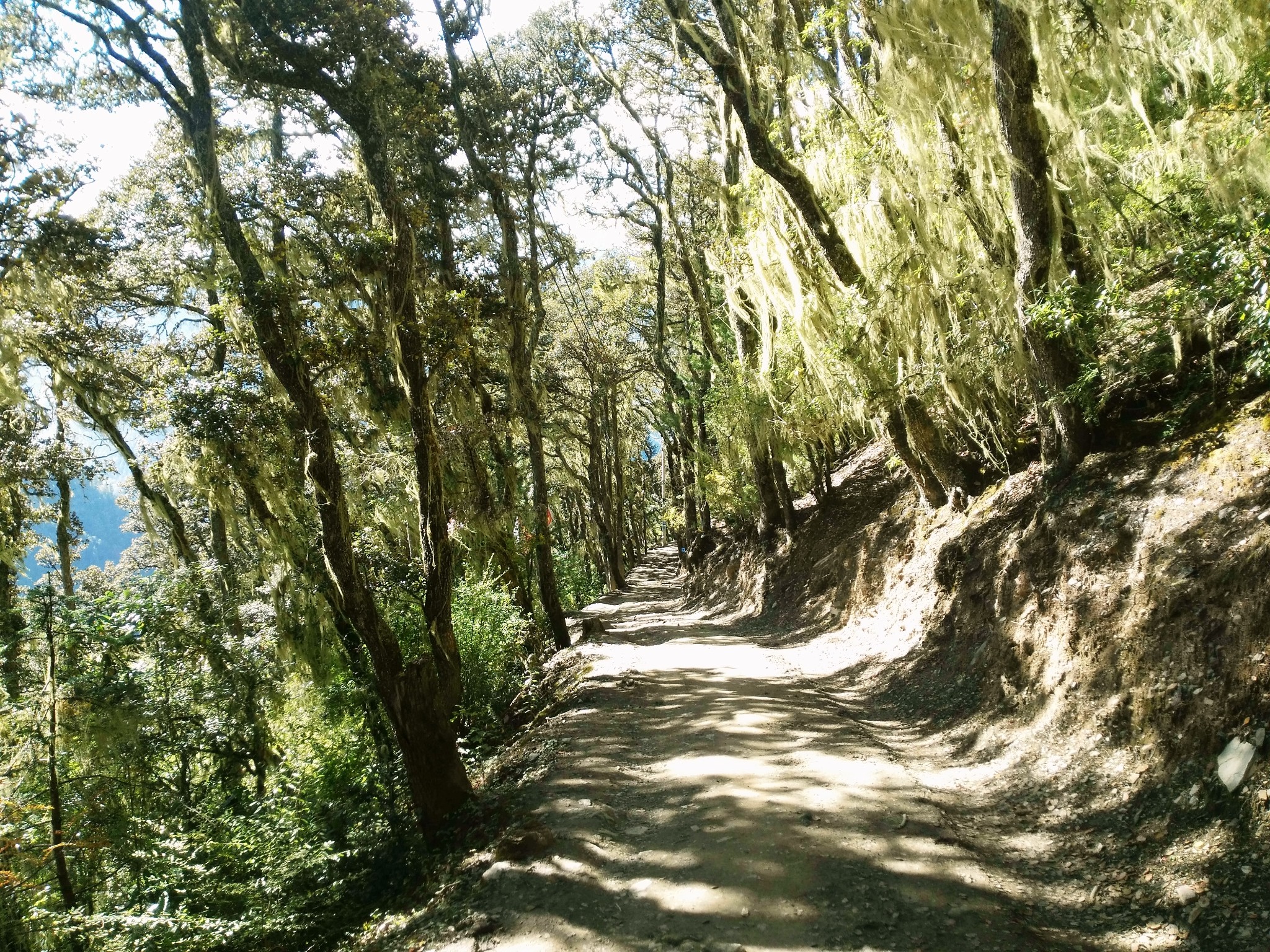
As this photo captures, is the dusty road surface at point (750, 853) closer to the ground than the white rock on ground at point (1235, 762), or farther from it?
closer to the ground

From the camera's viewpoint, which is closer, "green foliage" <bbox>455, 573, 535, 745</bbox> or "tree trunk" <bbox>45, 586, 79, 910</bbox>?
"tree trunk" <bbox>45, 586, 79, 910</bbox>

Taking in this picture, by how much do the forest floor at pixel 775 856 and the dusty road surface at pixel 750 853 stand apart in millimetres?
12

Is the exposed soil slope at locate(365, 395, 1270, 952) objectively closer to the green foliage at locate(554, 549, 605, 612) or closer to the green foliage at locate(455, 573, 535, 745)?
the green foliage at locate(455, 573, 535, 745)

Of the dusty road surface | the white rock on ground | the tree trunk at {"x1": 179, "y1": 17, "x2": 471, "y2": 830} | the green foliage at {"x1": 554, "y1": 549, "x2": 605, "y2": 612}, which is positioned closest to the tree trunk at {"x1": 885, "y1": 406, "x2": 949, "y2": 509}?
the dusty road surface

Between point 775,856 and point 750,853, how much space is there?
0.15 meters

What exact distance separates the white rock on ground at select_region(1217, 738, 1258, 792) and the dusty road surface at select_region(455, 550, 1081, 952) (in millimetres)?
1013

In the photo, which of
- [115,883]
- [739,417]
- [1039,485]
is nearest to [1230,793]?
[1039,485]

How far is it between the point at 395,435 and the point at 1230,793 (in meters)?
11.2

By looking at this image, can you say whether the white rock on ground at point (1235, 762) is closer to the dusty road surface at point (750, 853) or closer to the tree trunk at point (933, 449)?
the dusty road surface at point (750, 853)

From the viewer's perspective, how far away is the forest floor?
339cm

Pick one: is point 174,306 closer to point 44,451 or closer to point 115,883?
point 44,451

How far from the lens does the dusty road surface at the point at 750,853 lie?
3.46m

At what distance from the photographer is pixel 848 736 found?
235 inches

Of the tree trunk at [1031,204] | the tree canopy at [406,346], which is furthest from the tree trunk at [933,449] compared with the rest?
the tree trunk at [1031,204]
